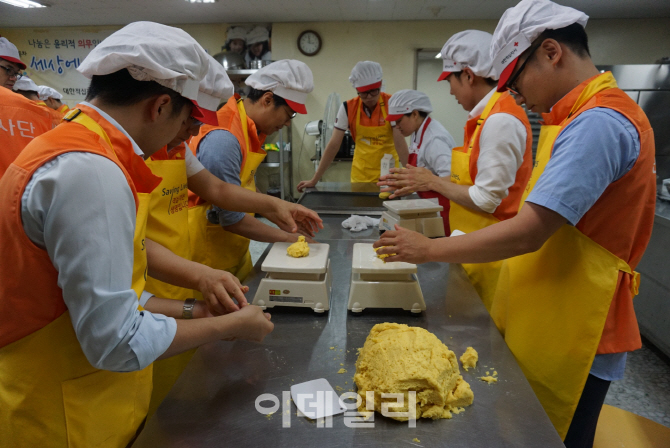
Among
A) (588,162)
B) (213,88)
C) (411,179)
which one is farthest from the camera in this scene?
(411,179)

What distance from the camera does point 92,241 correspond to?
717 millimetres

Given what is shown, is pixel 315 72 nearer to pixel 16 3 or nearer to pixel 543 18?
pixel 16 3

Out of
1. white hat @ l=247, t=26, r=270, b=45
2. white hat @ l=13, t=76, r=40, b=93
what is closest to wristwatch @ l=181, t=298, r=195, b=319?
white hat @ l=13, t=76, r=40, b=93

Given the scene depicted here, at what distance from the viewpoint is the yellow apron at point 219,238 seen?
1.92 m

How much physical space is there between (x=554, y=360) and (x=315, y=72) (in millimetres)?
5872

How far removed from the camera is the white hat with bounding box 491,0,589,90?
1189 millimetres

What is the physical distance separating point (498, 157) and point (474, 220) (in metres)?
0.39

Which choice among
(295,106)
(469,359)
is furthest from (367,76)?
(469,359)

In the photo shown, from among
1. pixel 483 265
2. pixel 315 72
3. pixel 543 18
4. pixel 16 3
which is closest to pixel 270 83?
pixel 543 18

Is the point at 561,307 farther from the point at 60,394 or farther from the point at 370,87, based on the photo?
the point at 370,87

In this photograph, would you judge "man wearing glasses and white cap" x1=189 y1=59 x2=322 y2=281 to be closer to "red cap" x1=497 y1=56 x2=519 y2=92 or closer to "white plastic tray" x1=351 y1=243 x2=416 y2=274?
"white plastic tray" x1=351 y1=243 x2=416 y2=274

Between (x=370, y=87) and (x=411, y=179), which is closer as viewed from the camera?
(x=411, y=179)

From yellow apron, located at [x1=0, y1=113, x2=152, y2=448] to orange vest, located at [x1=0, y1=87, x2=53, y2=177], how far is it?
1.73m

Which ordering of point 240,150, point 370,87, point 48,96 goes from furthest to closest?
point 48,96 < point 370,87 < point 240,150
